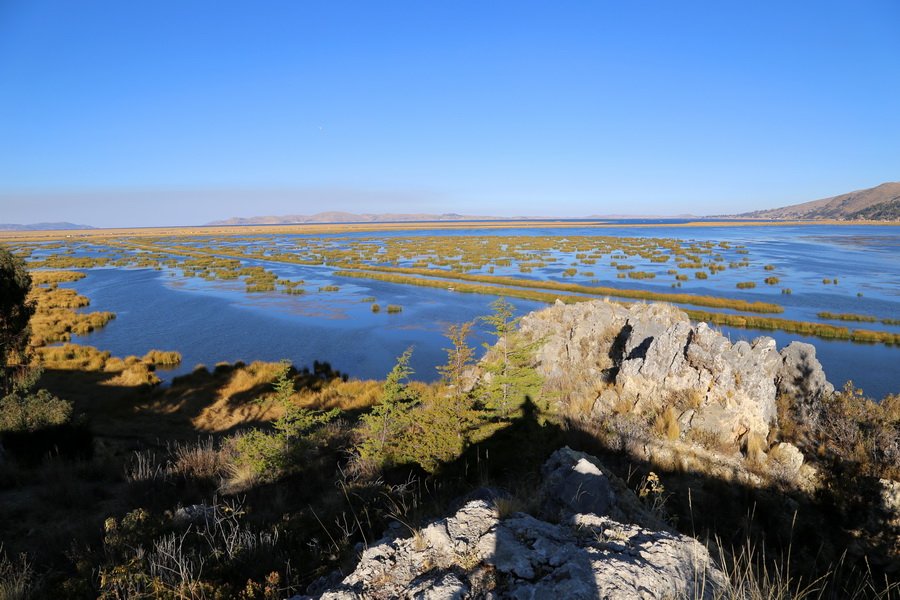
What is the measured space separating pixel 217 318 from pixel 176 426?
19503mm

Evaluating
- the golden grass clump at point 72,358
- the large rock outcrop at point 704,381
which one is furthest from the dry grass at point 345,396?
the golden grass clump at point 72,358

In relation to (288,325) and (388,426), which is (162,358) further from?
(388,426)

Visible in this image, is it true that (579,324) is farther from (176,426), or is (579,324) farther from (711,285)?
(711,285)

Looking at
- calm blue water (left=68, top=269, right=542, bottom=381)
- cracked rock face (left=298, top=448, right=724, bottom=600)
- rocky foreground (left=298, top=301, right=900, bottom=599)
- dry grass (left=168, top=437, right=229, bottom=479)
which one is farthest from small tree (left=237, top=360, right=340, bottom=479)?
calm blue water (left=68, top=269, right=542, bottom=381)

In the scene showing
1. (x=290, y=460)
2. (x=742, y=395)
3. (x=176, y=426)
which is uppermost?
(x=742, y=395)

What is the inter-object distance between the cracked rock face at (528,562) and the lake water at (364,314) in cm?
1781

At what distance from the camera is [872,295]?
3447 centimetres

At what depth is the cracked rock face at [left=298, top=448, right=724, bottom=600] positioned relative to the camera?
124 inches

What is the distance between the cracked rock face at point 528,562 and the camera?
3.14 meters

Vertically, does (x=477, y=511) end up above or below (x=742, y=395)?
above

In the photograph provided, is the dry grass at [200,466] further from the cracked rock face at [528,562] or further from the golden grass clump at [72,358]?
the golden grass clump at [72,358]

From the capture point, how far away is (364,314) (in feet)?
110

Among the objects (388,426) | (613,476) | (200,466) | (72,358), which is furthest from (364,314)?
(613,476)

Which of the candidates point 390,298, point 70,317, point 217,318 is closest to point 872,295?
point 390,298
